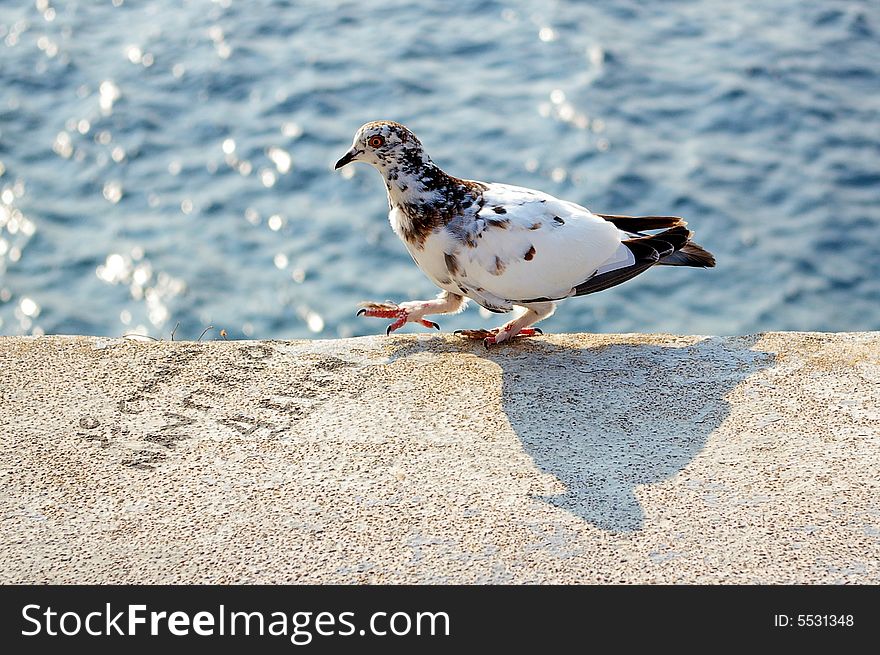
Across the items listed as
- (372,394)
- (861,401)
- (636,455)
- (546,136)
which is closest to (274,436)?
(372,394)

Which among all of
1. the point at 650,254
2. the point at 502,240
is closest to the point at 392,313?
the point at 502,240

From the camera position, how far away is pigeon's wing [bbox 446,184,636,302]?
15.8 ft

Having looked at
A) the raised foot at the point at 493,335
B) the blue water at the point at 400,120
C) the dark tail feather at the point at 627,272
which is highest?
the dark tail feather at the point at 627,272

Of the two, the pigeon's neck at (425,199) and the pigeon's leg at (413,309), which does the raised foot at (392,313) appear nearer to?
the pigeon's leg at (413,309)

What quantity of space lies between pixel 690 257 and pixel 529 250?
0.85 m

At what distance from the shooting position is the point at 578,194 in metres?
9.88

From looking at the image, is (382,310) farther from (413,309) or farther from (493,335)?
(493,335)

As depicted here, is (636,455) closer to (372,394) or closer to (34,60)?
(372,394)

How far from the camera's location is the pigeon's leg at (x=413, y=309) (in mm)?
5215

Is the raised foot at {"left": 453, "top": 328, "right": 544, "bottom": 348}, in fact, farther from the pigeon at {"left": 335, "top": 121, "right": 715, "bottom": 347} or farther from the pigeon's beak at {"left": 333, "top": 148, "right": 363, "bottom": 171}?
the pigeon's beak at {"left": 333, "top": 148, "right": 363, "bottom": 171}

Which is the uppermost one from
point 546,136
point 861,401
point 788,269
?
point 861,401

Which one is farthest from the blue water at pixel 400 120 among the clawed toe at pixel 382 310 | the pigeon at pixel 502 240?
the pigeon at pixel 502 240

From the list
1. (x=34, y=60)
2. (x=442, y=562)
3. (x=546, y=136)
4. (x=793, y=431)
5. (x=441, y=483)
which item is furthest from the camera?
(x=34, y=60)

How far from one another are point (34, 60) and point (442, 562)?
994cm
